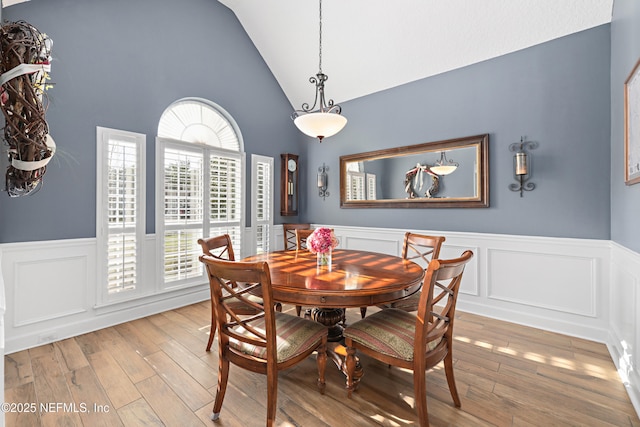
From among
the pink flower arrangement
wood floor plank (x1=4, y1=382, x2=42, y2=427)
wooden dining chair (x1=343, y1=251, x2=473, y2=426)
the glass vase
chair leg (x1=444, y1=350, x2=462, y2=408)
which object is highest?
the pink flower arrangement

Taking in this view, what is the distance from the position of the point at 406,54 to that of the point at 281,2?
1.75 meters

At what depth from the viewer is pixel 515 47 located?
3.13 m

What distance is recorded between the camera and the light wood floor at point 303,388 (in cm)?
172

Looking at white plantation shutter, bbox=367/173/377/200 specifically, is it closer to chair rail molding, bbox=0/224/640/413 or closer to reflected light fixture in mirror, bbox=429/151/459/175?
reflected light fixture in mirror, bbox=429/151/459/175

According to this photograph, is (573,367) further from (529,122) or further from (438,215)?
(529,122)

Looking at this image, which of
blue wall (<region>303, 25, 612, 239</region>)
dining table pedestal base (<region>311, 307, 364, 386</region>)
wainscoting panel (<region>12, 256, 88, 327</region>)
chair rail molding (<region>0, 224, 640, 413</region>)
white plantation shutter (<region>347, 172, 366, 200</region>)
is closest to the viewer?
dining table pedestal base (<region>311, 307, 364, 386</region>)

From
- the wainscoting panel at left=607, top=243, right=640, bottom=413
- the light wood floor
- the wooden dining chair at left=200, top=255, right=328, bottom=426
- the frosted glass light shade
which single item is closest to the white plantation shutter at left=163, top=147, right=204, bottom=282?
the light wood floor

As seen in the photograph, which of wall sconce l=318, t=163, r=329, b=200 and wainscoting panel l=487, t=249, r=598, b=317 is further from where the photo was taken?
wall sconce l=318, t=163, r=329, b=200

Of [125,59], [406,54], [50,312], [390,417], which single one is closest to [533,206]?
[406,54]

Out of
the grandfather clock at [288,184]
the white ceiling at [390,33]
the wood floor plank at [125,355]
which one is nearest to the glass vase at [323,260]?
the wood floor plank at [125,355]

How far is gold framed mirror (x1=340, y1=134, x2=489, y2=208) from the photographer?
3418 mm

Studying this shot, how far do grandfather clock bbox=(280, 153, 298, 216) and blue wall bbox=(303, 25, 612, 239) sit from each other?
5.51ft

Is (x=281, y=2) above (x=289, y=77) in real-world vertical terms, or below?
above

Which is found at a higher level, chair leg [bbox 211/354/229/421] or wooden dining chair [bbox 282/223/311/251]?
wooden dining chair [bbox 282/223/311/251]
